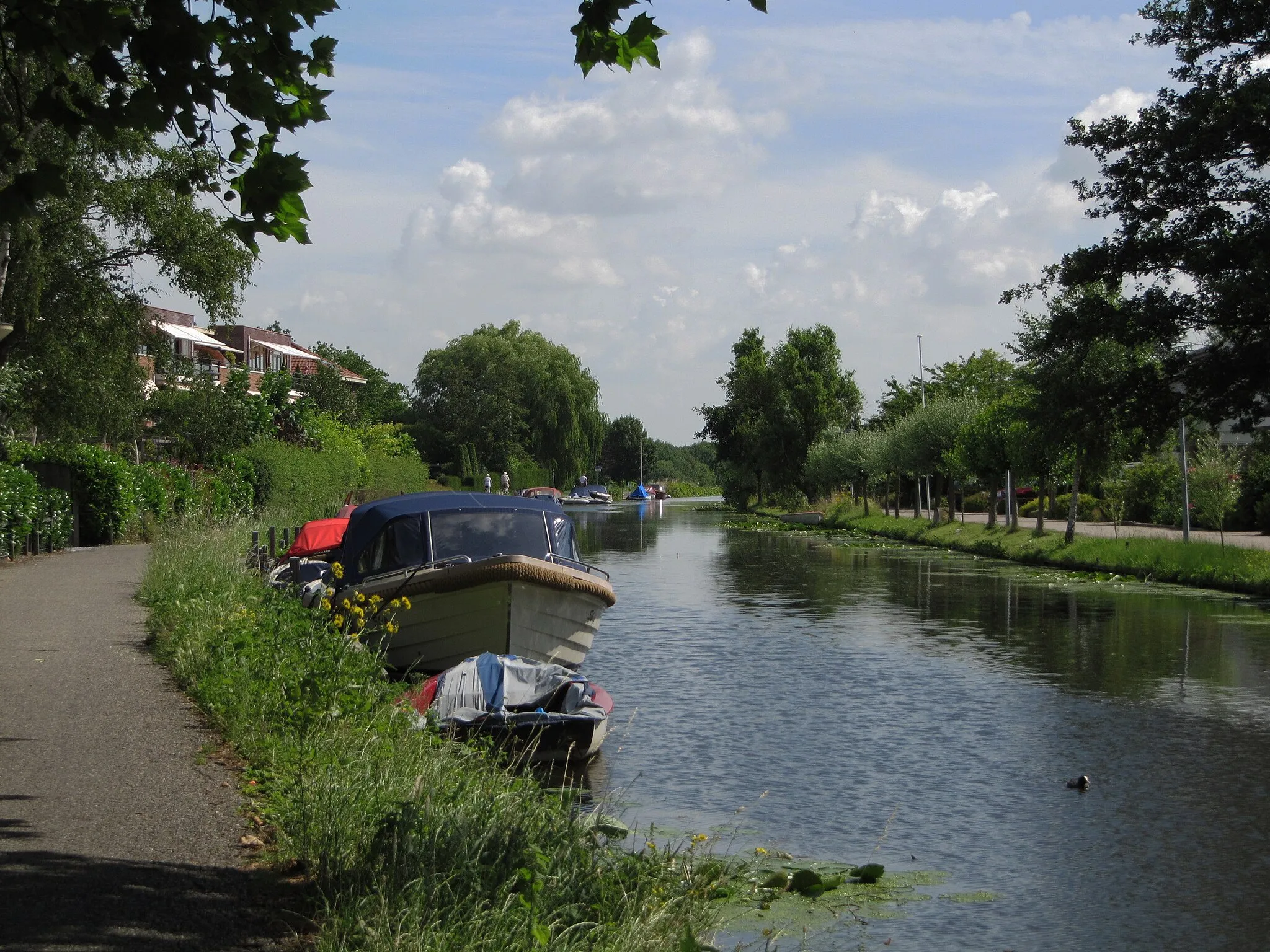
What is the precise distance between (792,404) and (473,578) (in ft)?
222

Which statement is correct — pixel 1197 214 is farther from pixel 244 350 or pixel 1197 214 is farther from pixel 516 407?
pixel 244 350

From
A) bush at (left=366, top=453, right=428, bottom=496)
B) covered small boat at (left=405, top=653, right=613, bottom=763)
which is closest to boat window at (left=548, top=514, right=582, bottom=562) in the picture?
covered small boat at (left=405, top=653, right=613, bottom=763)

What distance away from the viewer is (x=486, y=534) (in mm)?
15867

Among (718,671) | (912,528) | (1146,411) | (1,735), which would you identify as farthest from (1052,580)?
(1,735)

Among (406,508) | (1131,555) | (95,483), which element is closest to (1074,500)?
(1131,555)

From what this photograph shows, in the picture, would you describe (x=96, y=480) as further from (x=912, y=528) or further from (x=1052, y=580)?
(x=912, y=528)

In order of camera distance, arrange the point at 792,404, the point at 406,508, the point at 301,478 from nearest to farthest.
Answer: the point at 406,508 → the point at 301,478 → the point at 792,404

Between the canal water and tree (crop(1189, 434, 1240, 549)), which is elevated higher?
tree (crop(1189, 434, 1240, 549))

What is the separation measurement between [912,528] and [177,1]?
4510 centimetres

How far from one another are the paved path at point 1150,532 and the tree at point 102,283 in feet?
75.9

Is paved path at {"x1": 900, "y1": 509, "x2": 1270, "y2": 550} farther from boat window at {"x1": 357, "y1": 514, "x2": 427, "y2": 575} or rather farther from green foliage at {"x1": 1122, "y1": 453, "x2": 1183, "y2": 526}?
boat window at {"x1": 357, "y1": 514, "x2": 427, "y2": 575}

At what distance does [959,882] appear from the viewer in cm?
838

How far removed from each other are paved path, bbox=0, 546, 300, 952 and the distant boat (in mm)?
52225

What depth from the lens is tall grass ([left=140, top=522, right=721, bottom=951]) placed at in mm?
5363
